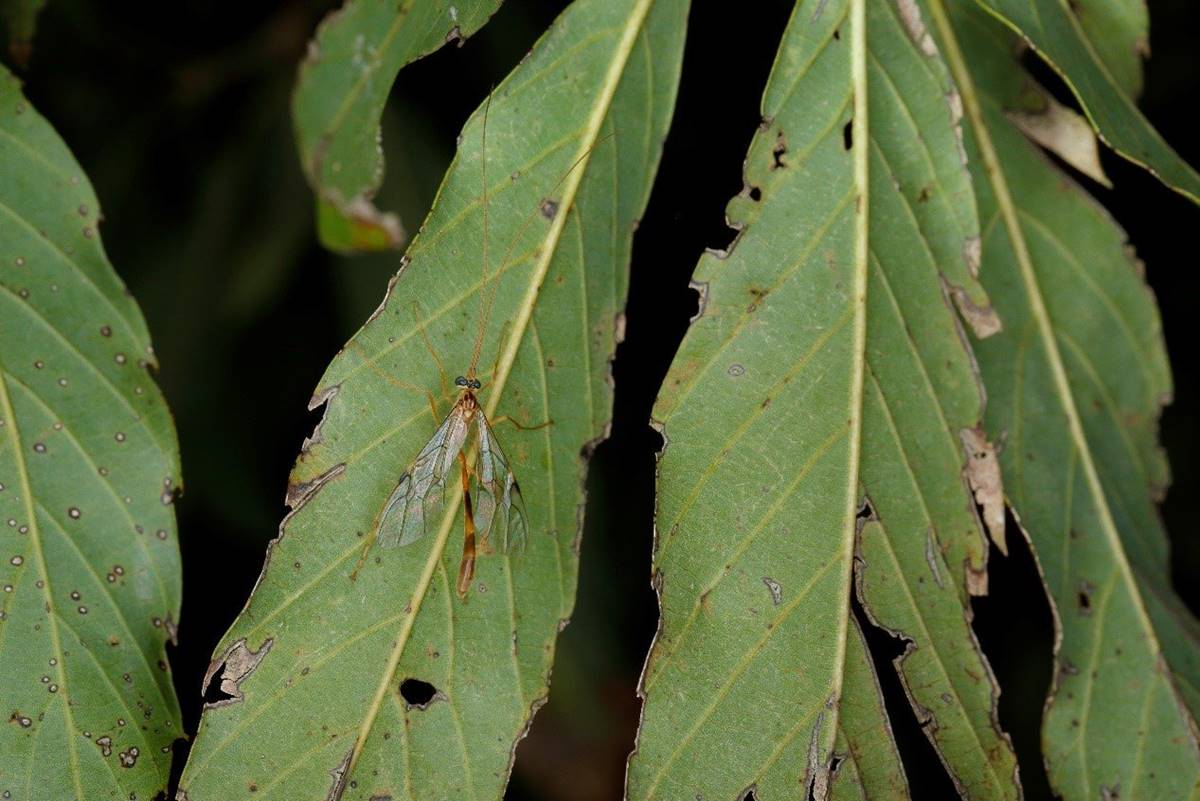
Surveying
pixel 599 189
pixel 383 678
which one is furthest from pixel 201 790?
pixel 599 189

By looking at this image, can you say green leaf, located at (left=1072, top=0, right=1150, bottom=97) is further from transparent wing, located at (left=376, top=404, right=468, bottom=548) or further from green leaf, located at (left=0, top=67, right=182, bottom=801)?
green leaf, located at (left=0, top=67, right=182, bottom=801)

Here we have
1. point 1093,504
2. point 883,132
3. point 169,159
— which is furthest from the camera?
point 169,159

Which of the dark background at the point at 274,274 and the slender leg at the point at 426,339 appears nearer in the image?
the slender leg at the point at 426,339

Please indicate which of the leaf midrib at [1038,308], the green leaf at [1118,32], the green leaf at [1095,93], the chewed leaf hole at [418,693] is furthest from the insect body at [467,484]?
the green leaf at [1118,32]

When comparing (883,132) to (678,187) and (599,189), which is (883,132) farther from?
(678,187)

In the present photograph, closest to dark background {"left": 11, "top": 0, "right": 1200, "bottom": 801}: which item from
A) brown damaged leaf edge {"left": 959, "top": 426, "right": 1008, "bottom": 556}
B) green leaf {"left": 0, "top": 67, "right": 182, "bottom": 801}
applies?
brown damaged leaf edge {"left": 959, "top": 426, "right": 1008, "bottom": 556}

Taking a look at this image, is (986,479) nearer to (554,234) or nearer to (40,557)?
(554,234)

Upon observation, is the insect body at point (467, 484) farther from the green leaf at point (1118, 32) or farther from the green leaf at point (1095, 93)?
the green leaf at point (1118, 32)
